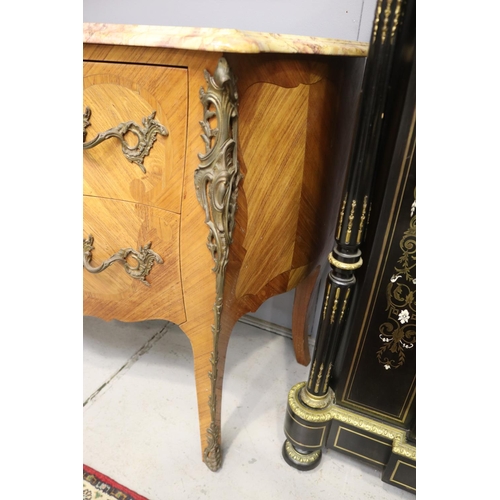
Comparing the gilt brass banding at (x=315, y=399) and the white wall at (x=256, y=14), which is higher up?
the white wall at (x=256, y=14)

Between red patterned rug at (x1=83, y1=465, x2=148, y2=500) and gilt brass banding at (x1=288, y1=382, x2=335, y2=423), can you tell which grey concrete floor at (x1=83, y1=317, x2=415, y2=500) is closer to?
red patterned rug at (x1=83, y1=465, x2=148, y2=500)

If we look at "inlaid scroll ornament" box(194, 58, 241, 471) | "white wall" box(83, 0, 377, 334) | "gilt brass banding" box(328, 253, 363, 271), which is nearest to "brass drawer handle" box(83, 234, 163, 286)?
"inlaid scroll ornament" box(194, 58, 241, 471)

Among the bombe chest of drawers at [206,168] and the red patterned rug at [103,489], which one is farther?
the red patterned rug at [103,489]

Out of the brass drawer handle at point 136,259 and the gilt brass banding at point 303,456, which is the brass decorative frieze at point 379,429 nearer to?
the gilt brass banding at point 303,456

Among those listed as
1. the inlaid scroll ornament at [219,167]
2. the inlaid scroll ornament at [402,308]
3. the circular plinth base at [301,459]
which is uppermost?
the inlaid scroll ornament at [219,167]

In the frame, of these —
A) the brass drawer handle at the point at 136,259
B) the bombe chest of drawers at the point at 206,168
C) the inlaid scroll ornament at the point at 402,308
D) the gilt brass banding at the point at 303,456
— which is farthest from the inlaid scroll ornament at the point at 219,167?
the gilt brass banding at the point at 303,456

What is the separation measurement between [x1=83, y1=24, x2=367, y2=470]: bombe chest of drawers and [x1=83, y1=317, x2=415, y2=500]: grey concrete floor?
88mm

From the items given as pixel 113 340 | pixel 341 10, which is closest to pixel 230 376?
pixel 113 340

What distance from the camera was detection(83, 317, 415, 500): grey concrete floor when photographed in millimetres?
893

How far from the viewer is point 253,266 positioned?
776 mm

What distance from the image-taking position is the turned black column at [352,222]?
567 mm
